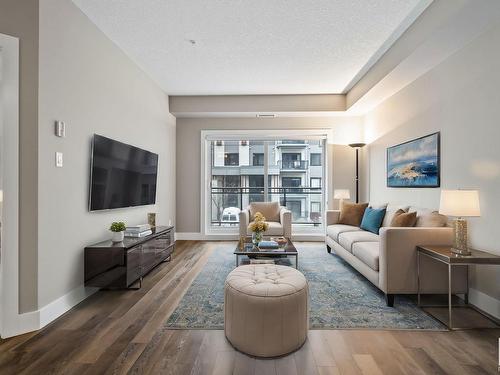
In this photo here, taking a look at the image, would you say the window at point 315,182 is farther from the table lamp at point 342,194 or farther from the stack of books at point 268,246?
the stack of books at point 268,246

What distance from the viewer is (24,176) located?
2127 mm

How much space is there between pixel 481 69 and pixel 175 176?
16.3ft

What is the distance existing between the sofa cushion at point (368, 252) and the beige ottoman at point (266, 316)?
3.81 feet

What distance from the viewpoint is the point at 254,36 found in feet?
10.4

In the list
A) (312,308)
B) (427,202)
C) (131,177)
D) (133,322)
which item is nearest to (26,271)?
(133,322)

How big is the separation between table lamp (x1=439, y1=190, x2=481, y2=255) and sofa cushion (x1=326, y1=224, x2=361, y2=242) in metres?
1.70

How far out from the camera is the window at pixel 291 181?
5.93 m

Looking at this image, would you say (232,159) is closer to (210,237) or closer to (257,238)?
(210,237)

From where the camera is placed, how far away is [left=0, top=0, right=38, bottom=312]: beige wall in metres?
2.11

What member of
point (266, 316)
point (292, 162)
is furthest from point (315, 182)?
point (266, 316)

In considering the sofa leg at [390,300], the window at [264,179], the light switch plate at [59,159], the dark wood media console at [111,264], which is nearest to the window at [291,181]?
the window at [264,179]

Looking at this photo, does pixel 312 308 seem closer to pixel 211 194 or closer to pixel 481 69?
pixel 481 69

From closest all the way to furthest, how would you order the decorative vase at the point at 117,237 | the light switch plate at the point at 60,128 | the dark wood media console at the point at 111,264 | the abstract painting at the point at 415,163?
the light switch plate at the point at 60,128, the dark wood media console at the point at 111,264, the decorative vase at the point at 117,237, the abstract painting at the point at 415,163

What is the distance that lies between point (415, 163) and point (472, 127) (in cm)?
100
